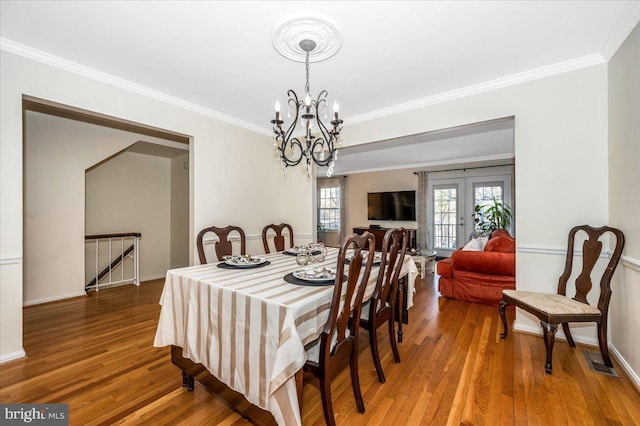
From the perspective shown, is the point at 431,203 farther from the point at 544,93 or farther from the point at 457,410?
the point at 457,410

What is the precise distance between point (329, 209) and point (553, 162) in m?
6.48

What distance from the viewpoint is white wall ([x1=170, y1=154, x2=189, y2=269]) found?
5246 millimetres

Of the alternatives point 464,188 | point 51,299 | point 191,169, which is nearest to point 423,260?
point 464,188

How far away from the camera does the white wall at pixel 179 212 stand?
525cm

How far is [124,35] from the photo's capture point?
2020mm

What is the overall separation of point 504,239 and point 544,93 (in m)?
1.82

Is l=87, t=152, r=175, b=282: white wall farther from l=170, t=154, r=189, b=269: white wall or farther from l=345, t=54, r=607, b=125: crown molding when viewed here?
l=345, t=54, r=607, b=125: crown molding

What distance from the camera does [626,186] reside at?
1990 millimetres

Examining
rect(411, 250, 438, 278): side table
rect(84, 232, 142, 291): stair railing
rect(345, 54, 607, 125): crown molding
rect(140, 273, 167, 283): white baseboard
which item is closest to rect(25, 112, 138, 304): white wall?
rect(84, 232, 142, 291): stair railing

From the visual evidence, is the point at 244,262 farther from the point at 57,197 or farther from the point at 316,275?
the point at 57,197

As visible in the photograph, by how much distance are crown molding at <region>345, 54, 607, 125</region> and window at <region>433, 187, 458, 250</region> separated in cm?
410

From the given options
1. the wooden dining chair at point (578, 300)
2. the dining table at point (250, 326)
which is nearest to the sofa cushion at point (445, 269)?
the wooden dining chair at point (578, 300)

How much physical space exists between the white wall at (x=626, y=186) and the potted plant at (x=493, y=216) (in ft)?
12.2

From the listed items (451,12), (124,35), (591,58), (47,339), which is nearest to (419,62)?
(451,12)
